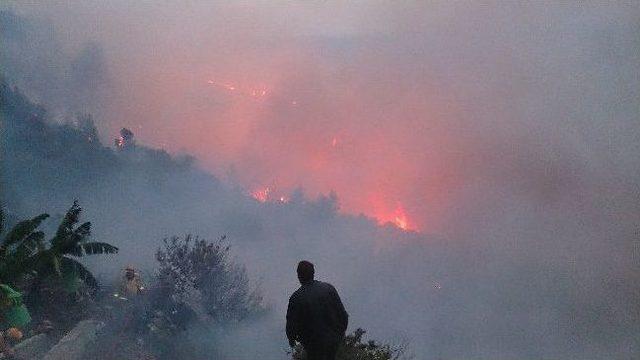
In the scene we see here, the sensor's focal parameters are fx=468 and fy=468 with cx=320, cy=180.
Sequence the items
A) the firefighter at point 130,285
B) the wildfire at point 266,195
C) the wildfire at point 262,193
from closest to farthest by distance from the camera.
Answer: the firefighter at point 130,285, the wildfire at point 266,195, the wildfire at point 262,193

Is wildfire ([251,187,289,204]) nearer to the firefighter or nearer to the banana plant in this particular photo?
the firefighter

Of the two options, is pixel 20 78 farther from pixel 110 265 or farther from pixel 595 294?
pixel 595 294

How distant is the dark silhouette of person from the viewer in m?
5.31

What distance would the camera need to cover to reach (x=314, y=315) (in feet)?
17.4

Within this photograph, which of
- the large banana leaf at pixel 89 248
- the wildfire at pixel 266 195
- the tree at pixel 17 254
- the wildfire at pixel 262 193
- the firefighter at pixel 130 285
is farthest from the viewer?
the wildfire at pixel 262 193

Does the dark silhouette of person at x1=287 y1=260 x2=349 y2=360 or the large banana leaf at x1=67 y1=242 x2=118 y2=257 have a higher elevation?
the large banana leaf at x1=67 y1=242 x2=118 y2=257

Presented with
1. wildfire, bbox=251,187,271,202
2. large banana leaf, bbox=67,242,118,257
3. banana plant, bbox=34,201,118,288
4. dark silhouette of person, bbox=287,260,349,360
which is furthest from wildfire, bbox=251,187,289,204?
Answer: dark silhouette of person, bbox=287,260,349,360

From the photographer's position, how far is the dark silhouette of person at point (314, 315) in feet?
17.4

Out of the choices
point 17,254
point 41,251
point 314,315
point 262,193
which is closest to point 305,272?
point 314,315

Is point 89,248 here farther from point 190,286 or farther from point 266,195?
point 266,195

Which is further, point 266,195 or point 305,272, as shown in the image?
point 266,195

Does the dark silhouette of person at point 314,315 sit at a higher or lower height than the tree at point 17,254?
lower

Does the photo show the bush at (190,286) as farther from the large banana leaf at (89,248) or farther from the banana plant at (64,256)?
the banana plant at (64,256)

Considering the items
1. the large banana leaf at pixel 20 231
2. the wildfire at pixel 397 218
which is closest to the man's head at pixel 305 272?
the large banana leaf at pixel 20 231
